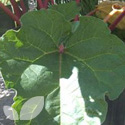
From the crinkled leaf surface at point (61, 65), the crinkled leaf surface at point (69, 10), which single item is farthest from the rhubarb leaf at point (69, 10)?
the crinkled leaf surface at point (61, 65)

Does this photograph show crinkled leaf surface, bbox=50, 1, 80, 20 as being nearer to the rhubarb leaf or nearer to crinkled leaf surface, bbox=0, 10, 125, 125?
the rhubarb leaf

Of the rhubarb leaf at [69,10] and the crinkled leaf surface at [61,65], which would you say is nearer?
the crinkled leaf surface at [61,65]

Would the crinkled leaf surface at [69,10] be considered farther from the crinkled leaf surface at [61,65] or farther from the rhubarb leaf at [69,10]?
the crinkled leaf surface at [61,65]

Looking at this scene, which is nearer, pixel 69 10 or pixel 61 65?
pixel 61 65

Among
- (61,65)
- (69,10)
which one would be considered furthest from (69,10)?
(61,65)

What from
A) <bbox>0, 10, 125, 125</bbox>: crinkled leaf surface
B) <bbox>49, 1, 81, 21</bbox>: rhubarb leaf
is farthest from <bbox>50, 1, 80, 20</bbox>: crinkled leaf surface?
<bbox>0, 10, 125, 125</bbox>: crinkled leaf surface

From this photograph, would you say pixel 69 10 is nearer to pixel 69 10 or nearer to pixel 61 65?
pixel 69 10

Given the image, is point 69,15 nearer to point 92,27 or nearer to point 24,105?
point 92,27

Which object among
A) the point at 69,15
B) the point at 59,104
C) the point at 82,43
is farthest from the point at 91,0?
the point at 59,104
